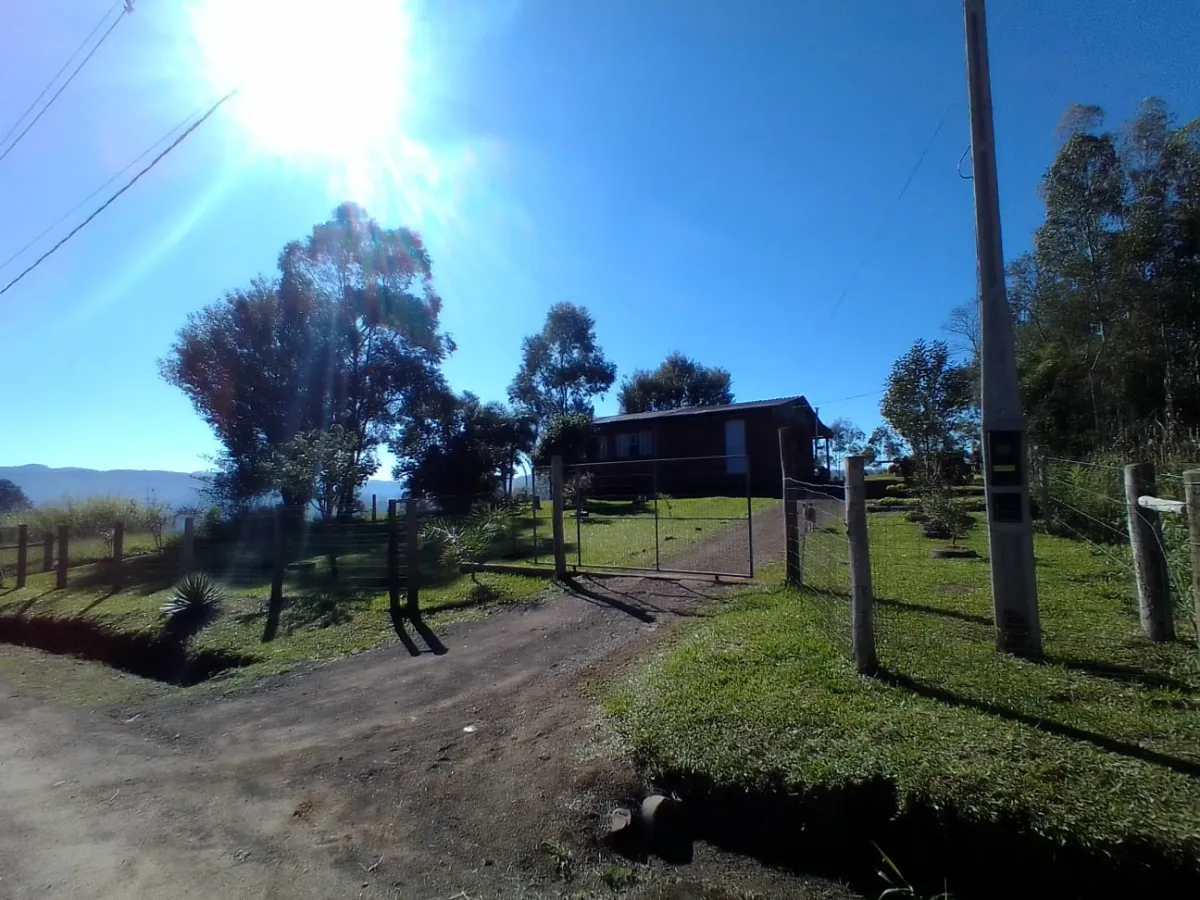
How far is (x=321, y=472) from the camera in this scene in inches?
637

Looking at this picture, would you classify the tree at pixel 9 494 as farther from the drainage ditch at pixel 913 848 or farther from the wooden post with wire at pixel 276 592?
the drainage ditch at pixel 913 848

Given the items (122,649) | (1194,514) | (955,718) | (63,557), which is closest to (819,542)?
(955,718)

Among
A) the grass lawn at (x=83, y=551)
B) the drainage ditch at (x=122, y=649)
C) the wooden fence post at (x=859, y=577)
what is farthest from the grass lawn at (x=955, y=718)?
the grass lawn at (x=83, y=551)

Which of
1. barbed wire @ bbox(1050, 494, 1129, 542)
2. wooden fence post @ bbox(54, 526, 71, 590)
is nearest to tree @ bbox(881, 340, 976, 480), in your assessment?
barbed wire @ bbox(1050, 494, 1129, 542)

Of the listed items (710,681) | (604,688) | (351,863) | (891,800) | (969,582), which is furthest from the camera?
(969,582)

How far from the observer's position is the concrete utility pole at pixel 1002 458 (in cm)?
500

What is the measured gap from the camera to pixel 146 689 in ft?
26.3

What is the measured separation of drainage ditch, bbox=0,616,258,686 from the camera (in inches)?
334

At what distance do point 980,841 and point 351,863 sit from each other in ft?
10.2

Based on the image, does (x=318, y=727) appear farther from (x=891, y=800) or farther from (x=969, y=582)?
(x=969, y=582)

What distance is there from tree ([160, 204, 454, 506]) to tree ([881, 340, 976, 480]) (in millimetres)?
18797

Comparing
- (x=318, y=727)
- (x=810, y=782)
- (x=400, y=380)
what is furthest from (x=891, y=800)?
(x=400, y=380)

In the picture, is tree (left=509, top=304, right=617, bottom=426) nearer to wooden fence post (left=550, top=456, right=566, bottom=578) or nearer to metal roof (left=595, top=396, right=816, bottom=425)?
metal roof (left=595, top=396, right=816, bottom=425)

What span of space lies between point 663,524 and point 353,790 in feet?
40.4
